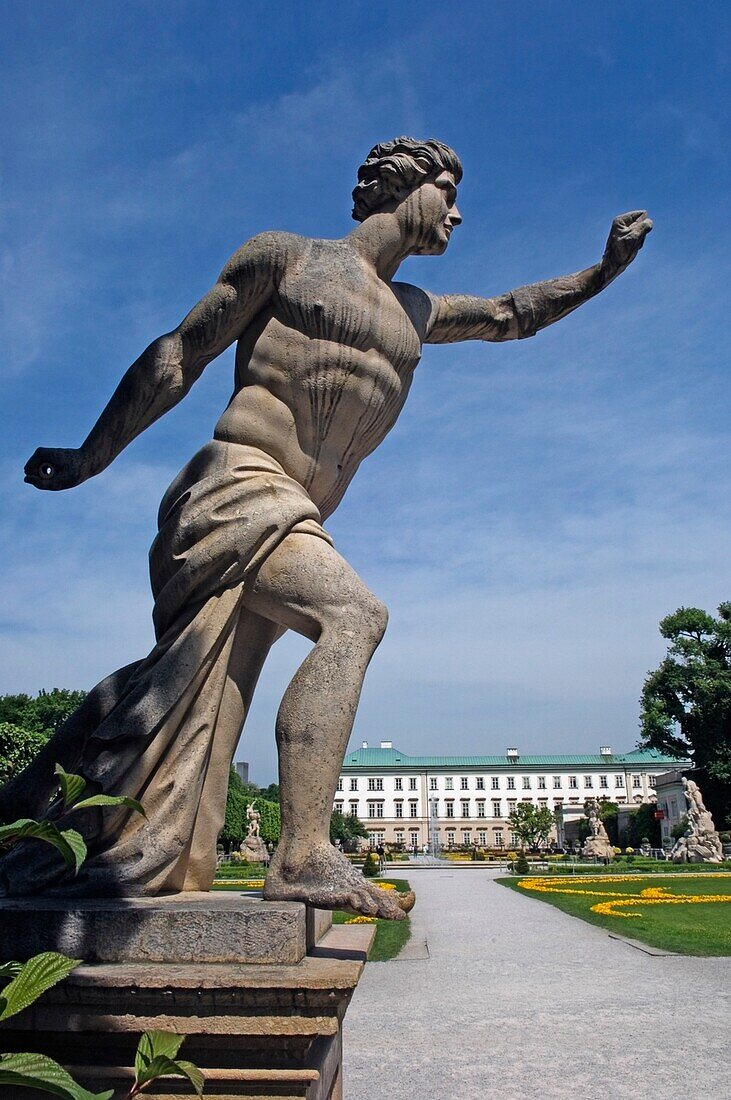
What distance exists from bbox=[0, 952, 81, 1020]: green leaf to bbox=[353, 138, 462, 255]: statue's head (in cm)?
278

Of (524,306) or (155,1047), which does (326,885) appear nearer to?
(155,1047)

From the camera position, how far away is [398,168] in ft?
11.0

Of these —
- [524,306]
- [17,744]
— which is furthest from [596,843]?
[524,306]

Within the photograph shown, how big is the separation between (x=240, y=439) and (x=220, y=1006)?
1.84m

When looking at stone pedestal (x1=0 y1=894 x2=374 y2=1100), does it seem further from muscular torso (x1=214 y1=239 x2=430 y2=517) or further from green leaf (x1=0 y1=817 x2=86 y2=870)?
muscular torso (x1=214 y1=239 x2=430 y2=517)

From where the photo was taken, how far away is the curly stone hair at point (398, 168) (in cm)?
336

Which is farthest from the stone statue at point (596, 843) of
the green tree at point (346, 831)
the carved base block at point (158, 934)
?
the carved base block at point (158, 934)

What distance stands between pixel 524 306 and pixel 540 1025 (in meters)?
5.31

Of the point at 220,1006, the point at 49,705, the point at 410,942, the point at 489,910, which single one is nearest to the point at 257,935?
the point at 220,1006

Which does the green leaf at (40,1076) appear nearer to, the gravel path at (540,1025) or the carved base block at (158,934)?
the carved base block at (158,934)

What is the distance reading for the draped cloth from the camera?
2617 mm

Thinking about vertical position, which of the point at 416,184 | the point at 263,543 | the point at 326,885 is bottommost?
the point at 326,885

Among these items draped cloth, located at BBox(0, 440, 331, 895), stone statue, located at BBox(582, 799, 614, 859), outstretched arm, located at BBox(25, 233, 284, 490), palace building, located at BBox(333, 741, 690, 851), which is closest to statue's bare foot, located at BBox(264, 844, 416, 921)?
draped cloth, located at BBox(0, 440, 331, 895)

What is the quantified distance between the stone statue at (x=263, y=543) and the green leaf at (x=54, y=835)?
108 centimetres
